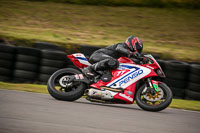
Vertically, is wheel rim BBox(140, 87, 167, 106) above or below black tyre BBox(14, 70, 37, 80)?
above

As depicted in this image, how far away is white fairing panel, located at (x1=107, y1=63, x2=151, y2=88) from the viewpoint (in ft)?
21.6

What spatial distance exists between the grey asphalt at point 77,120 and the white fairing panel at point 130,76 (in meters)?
0.80

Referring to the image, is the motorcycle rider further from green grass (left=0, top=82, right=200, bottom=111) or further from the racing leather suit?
green grass (left=0, top=82, right=200, bottom=111)

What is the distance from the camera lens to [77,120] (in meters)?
4.75

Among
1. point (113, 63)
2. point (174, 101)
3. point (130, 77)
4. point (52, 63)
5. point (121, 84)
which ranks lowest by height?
point (174, 101)

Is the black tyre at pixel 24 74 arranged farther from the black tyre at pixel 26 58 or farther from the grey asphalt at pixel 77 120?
the grey asphalt at pixel 77 120

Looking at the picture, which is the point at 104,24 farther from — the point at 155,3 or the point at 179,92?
the point at 179,92

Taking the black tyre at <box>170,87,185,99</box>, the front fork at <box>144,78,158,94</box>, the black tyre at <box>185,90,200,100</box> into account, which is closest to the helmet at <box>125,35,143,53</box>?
the front fork at <box>144,78,158,94</box>

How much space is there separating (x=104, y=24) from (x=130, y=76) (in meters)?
10.7

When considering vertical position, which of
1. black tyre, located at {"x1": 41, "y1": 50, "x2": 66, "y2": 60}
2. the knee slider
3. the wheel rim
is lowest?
black tyre, located at {"x1": 41, "y1": 50, "x2": 66, "y2": 60}

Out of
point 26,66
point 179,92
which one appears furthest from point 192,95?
point 26,66

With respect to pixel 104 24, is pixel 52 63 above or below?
below

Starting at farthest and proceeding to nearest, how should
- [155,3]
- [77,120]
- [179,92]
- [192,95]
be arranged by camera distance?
[155,3] < [179,92] < [192,95] < [77,120]

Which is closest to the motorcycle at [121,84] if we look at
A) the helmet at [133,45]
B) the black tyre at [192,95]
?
the helmet at [133,45]
